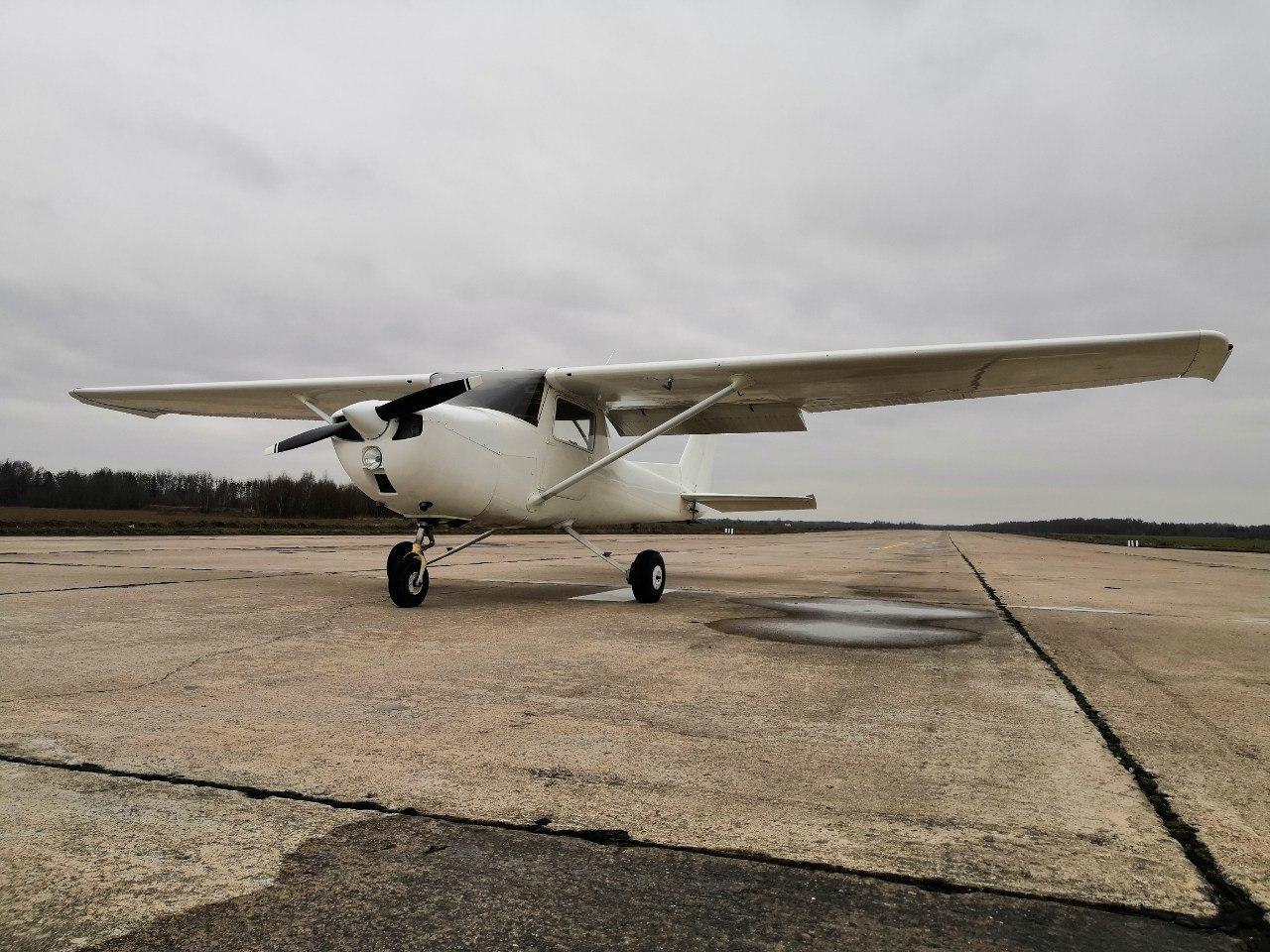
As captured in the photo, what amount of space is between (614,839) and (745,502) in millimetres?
9932

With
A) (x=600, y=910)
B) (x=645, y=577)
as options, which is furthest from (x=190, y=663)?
(x=645, y=577)

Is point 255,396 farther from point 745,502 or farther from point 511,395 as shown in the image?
point 745,502

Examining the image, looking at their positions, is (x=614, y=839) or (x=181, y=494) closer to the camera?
(x=614, y=839)

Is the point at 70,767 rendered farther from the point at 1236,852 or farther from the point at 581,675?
the point at 1236,852

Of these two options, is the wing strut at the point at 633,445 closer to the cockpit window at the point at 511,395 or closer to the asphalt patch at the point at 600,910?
the cockpit window at the point at 511,395

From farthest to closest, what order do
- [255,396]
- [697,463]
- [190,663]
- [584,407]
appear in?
[697,463]
[255,396]
[584,407]
[190,663]

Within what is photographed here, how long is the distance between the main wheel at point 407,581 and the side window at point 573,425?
6.99 ft

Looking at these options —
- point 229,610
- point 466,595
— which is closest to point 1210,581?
point 466,595

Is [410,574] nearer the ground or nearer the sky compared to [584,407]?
nearer the ground

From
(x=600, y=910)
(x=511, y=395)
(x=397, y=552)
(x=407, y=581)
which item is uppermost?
(x=511, y=395)

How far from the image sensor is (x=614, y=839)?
1.97 m

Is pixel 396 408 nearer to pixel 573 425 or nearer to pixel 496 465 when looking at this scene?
pixel 496 465

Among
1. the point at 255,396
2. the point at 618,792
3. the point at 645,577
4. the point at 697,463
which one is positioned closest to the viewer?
the point at 618,792

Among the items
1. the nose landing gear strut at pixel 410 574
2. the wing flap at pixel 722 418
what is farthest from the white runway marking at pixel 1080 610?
the nose landing gear strut at pixel 410 574
